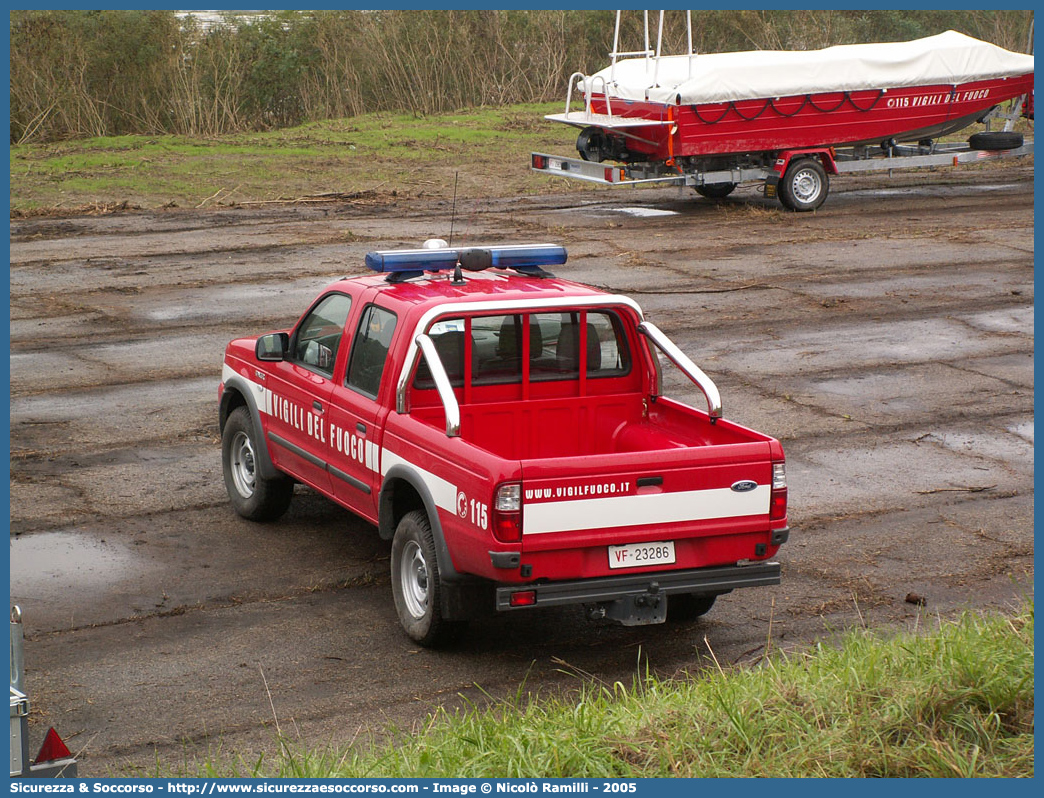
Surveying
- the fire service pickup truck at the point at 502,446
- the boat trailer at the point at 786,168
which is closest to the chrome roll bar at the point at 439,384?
the fire service pickup truck at the point at 502,446

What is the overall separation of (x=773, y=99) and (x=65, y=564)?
17.1 m

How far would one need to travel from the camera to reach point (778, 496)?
712 centimetres

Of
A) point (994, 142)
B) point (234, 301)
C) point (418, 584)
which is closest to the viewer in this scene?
point (418, 584)

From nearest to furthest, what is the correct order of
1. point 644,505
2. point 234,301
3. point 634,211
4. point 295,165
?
point 644,505 < point 234,301 < point 634,211 < point 295,165

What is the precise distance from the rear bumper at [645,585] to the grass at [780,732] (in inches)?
31.0

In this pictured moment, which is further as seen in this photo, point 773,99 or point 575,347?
point 773,99

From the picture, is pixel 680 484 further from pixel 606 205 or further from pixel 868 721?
pixel 606 205

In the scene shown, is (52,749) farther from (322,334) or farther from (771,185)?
(771,185)

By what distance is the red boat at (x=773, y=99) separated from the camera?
2241cm

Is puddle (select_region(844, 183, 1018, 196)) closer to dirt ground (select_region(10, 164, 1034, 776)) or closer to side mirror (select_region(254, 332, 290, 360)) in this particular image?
dirt ground (select_region(10, 164, 1034, 776))

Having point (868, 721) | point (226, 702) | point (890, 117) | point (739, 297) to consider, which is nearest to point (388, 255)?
point (226, 702)

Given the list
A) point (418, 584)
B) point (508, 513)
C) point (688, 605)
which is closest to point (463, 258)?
point (418, 584)

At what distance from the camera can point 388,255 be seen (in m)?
8.55

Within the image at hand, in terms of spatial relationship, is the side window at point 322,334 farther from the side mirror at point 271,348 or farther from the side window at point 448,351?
the side window at point 448,351
